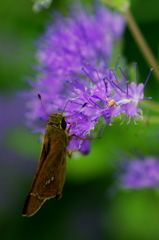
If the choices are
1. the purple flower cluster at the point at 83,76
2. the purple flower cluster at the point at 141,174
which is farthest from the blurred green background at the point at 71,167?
the purple flower cluster at the point at 83,76

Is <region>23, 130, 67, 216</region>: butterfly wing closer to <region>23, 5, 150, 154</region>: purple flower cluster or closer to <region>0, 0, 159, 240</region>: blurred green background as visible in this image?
<region>23, 5, 150, 154</region>: purple flower cluster

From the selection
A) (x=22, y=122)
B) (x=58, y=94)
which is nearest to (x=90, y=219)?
(x=22, y=122)

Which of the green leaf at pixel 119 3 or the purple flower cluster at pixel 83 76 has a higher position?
the green leaf at pixel 119 3

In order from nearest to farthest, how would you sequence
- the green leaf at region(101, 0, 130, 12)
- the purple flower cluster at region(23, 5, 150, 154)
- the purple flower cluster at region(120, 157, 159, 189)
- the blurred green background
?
the purple flower cluster at region(23, 5, 150, 154) < the green leaf at region(101, 0, 130, 12) < the purple flower cluster at region(120, 157, 159, 189) < the blurred green background

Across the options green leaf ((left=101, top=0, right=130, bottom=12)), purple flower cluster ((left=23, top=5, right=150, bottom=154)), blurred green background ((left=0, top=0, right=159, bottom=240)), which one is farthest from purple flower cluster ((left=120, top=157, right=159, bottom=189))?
green leaf ((left=101, top=0, right=130, bottom=12))

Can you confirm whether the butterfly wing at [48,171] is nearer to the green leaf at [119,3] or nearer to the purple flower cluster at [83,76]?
the purple flower cluster at [83,76]

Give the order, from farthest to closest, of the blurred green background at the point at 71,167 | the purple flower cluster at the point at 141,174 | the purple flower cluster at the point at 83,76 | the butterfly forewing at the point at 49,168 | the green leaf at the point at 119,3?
the blurred green background at the point at 71,167, the purple flower cluster at the point at 141,174, the green leaf at the point at 119,3, the butterfly forewing at the point at 49,168, the purple flower cluster at the point at 83,76

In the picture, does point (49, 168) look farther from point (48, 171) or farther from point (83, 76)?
point (83, 76)
